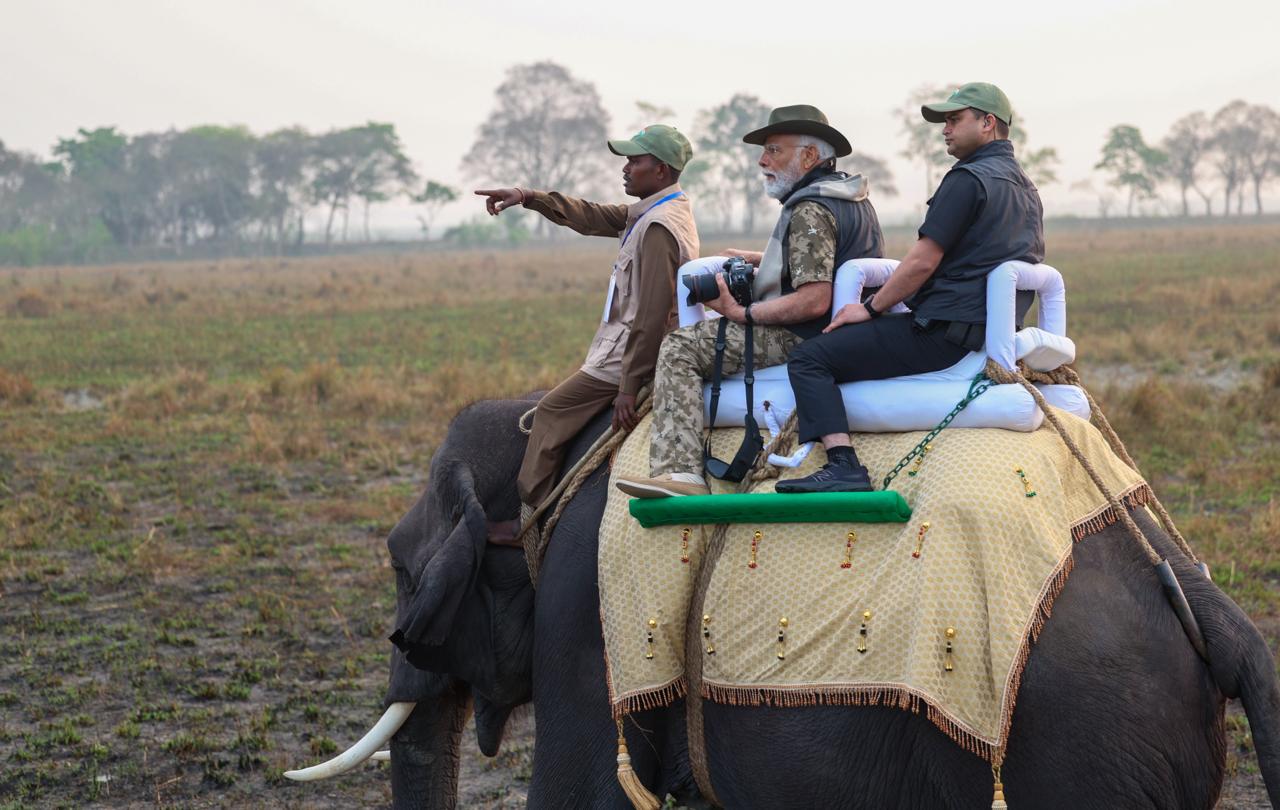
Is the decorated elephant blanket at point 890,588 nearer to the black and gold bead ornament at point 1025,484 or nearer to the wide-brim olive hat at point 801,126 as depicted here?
the black and gold bead ornament at point 1025,484

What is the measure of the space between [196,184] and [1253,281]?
3132 inches

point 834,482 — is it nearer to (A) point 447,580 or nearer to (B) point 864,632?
(B) point 864,632

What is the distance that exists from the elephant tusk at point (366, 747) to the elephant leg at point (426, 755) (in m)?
0.05

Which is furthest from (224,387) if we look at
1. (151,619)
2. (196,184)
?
(196,184)

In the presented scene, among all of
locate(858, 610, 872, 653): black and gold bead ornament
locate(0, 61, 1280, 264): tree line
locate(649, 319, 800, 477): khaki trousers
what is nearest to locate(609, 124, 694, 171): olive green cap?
locate(649, 319, 800, 477): khaki trousers

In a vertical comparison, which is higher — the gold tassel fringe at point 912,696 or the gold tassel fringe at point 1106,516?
the gold tassel fringe at point 1106,516

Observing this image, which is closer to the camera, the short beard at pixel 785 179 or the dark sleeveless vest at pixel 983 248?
the dark sleeveless vest at pixel 983 248

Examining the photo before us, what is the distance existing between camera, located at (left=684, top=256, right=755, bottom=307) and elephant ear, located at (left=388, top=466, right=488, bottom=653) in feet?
3.29

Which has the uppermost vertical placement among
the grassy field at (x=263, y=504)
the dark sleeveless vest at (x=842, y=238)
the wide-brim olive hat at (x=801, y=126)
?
the wide-brim olive hat at (x=801, y=126)

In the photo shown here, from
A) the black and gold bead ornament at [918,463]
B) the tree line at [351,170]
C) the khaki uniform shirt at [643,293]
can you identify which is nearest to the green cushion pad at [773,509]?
the black and gold bead ornament at [918,463]

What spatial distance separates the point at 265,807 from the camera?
6086 millimetres

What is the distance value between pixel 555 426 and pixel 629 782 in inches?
49.2

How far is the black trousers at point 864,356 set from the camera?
13.4ft

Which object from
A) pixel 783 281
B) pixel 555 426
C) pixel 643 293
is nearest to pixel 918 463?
pixel 783 281
